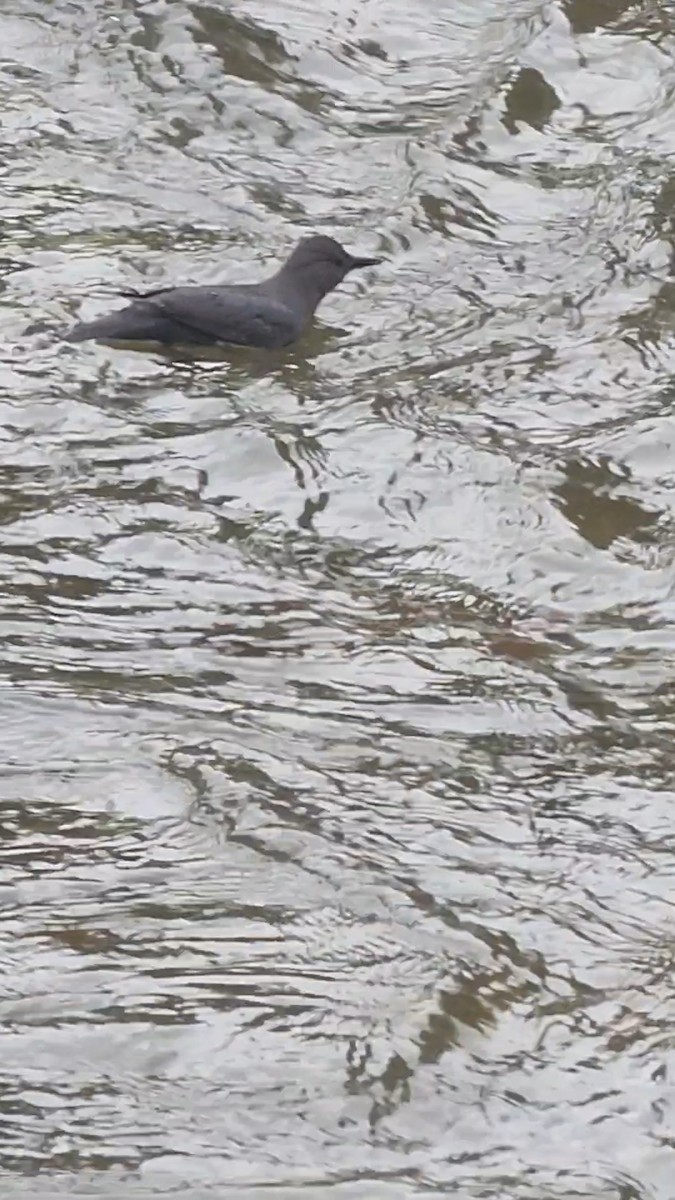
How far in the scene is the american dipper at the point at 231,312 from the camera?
798cm

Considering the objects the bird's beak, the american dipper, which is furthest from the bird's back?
the bird's beak

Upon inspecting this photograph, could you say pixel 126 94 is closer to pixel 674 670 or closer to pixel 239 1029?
pixel 674 670

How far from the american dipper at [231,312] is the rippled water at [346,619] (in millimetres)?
100

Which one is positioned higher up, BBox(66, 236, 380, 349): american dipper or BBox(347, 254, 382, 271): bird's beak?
BBox(347, 254, 382, 271): bird's beak

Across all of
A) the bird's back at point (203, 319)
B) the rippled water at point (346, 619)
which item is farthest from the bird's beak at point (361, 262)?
the bird's back at point (203, 319)

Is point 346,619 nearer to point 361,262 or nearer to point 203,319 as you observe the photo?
point 203,319

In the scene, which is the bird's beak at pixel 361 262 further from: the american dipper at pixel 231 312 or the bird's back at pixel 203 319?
the bird's back at pixel 203 319

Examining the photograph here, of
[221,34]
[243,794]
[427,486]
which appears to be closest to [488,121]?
[221,34]

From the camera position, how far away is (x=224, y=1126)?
4305 millimetres

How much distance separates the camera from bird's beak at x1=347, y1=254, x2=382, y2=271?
8.51 meters

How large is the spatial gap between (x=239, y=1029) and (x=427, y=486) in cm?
275

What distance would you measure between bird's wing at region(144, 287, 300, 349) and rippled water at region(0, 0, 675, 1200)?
96 millimetres

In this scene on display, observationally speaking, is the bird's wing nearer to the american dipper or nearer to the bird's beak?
the american dipper

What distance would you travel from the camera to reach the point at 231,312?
813cm
